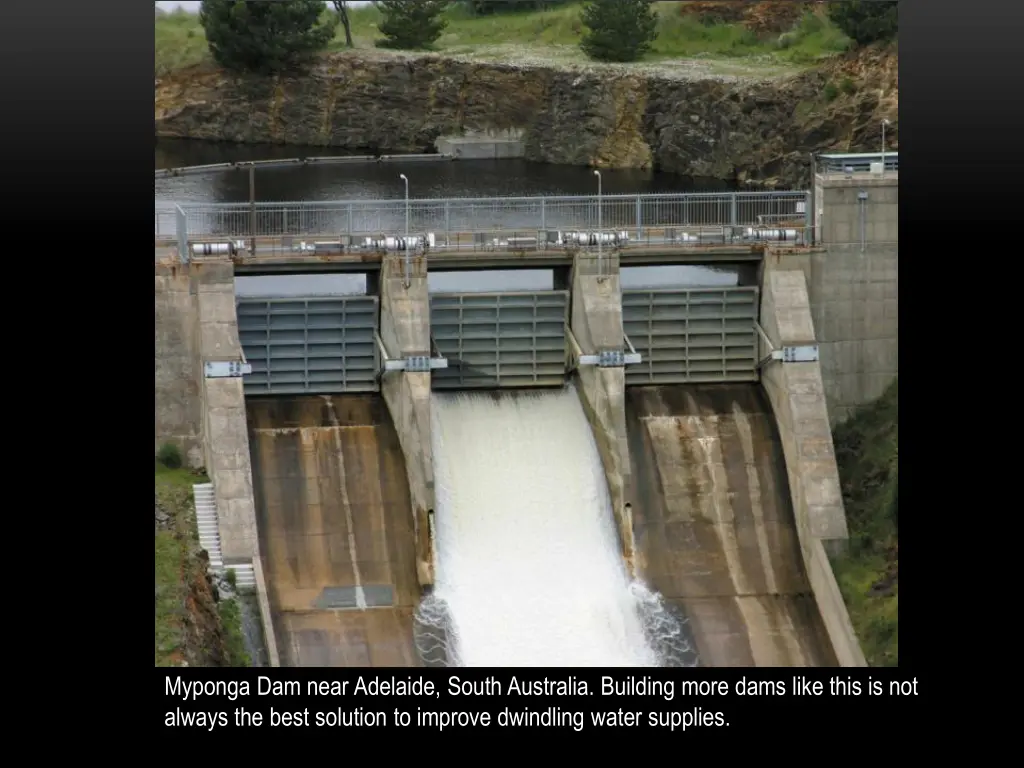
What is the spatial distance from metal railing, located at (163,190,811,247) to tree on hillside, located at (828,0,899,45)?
1816 centimetres

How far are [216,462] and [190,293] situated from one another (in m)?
6.43

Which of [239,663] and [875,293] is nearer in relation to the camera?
[239,663]

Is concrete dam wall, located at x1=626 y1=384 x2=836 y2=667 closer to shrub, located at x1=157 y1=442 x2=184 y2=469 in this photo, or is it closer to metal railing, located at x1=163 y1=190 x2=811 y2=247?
metal railing, located at x1=163 y1=190 x2=811 y2=247

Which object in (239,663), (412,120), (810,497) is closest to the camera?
(239,663)

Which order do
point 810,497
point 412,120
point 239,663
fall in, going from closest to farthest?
point 239,663 → point 810,497 → point 412,120

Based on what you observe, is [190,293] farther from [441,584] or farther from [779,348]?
[779,348]

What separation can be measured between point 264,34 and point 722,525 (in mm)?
68626

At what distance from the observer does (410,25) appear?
158 m

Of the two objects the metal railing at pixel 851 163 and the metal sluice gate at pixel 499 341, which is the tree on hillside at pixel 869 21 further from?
the metal sluice gate at pixel 499 341

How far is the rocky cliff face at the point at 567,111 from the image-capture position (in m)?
138

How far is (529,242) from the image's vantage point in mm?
96250

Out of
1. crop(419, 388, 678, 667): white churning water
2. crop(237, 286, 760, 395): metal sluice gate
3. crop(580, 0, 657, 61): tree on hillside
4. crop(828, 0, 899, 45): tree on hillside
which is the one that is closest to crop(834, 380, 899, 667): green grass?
crop(237, 286, 760, 395): metal sluice gate

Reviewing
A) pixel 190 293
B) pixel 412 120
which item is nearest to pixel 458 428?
pixel 190 293

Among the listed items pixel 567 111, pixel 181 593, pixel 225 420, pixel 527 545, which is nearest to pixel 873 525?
pixel 527 545
